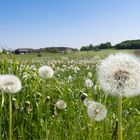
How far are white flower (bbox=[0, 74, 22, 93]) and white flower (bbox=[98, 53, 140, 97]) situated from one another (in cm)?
90

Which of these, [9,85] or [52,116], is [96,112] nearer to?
[9,85]

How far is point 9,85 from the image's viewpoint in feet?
11.0

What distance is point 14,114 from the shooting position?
4.82 m

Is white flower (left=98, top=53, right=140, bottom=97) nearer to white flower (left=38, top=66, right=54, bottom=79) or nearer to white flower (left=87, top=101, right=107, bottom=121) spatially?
white flower (left=87, top=101, right=107, bottom=121)

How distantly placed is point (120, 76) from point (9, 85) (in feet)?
3.69

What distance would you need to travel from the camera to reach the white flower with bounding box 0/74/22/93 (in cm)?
332

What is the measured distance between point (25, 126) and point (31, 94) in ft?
2.35

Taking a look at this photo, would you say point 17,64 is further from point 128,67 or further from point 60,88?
point 128,67

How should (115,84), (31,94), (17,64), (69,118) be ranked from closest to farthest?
(115,84)
(69,118)
(31,94)
(17,64)

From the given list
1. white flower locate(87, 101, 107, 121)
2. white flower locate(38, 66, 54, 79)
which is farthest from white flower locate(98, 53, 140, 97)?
white flower locate(38, 66, 54, 79)

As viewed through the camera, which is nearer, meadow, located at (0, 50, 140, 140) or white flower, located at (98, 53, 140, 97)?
white flower, located at (98, 53, 140, 97)

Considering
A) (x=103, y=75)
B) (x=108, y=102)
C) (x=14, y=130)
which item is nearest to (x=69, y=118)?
(x=14, y=130)

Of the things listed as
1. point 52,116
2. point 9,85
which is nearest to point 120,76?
point 9,85

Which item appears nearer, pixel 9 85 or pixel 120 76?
pixel 120 76
